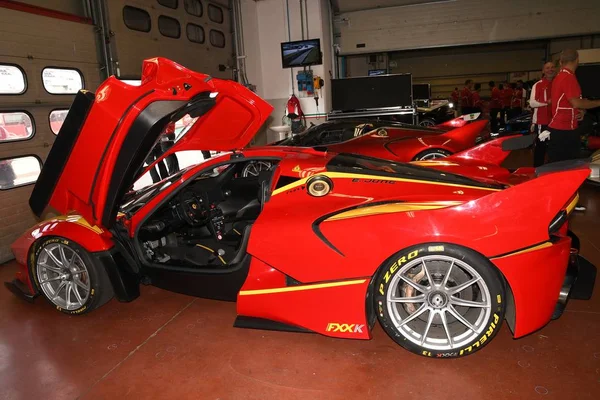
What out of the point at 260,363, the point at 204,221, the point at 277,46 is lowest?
the point at 260,363

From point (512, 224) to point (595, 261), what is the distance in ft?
A: 7.17

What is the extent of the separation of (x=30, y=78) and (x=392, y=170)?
15.3 feet

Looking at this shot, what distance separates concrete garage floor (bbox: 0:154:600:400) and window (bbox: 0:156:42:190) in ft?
8.08

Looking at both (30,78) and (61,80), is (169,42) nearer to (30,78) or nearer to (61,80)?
(61,80)

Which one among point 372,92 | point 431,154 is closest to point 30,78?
point 431,154

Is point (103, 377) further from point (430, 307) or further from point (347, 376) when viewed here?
point (430, 307)

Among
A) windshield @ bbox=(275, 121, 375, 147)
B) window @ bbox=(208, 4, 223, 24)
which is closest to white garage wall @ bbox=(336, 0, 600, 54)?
window @ bbox=(208, 4, 223, 24)

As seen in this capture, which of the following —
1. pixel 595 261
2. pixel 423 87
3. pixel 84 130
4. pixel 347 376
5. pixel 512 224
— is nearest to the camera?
pixel 512 224

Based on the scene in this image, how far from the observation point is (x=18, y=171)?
5234mm

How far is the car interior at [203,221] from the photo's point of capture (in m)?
3.29

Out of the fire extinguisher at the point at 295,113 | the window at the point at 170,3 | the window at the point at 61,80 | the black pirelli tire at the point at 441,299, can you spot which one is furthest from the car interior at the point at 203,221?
the fire extinguisher at the point at 295,113

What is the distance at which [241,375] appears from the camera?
2.53 meters

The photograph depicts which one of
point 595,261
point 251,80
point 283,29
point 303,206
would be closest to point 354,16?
point 283,29

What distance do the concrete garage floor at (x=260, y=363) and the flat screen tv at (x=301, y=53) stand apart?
9.57 m
